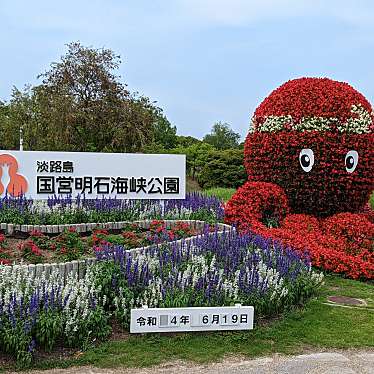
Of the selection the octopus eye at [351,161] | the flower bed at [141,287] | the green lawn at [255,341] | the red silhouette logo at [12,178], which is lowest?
the green lawn at [255,341]

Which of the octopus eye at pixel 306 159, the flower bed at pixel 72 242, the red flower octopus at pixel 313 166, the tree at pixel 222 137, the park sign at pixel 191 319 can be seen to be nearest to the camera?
the park sign at pixel 191 319

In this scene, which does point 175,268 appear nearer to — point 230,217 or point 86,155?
point 230,217

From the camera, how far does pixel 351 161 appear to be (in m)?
9.80

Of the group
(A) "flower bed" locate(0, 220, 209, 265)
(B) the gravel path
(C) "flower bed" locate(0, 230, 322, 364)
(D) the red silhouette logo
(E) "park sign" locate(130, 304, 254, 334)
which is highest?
(D) the red silhouette logo

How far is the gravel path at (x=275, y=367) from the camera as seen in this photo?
174 inches

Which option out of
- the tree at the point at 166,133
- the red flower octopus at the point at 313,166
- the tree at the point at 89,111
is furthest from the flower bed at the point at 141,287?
the tree at the point at 166,133

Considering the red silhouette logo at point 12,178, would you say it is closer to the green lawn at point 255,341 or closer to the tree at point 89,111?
the green lawn at point 255,341

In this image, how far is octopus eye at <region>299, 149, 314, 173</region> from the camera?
31.9 feet

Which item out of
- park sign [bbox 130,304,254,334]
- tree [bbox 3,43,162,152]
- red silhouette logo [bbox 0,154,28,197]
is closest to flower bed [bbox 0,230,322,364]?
park sign [bbox 130,304,254,334]

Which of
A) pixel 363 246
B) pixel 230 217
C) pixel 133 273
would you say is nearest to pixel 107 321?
pixel 133 273

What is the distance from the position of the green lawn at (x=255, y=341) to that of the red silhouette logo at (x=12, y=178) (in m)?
4.99

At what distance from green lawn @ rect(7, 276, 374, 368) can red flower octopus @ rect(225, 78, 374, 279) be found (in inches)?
132

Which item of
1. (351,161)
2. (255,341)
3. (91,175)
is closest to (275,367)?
(255,341)

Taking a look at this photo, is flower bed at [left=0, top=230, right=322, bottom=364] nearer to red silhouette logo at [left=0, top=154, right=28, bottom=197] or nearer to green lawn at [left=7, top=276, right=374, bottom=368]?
green lawn at [left=7, top=276, right=374, bottom=368]
